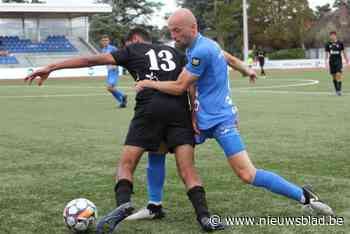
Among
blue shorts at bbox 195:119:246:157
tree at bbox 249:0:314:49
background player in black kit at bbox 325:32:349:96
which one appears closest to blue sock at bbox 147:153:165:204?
blue shorts at bbox 195:119:246:157

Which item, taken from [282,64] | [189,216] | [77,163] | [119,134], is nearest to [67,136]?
[119,134]

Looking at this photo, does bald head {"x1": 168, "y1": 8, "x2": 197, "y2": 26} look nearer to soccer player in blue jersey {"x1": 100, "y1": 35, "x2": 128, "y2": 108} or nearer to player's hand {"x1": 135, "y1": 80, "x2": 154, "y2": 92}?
player's hand {"x1": 135, "y1": 80, "x2": 154, "y2": 92}

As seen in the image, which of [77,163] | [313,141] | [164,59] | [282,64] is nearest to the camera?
[164,59]

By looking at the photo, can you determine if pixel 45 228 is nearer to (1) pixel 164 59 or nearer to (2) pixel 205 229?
(2) pixel 205 229

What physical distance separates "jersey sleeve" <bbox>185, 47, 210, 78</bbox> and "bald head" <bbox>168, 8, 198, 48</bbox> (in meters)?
0.14

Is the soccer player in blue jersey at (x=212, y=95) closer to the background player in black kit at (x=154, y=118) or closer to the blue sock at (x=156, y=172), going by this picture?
the background player in black kit at (x=154, y=118)

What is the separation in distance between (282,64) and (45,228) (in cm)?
5493

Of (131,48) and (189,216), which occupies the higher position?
(131,48)

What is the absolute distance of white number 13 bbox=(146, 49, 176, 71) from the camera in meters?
5.64

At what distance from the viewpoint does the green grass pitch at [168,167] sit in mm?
5840

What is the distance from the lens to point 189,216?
5.88 meters

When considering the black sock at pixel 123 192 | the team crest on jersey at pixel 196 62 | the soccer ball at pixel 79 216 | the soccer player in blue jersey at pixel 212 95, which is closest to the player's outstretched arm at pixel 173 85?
the soccer player in blue jersey at pixel 212 95

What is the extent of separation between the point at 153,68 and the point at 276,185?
1425 millimetres

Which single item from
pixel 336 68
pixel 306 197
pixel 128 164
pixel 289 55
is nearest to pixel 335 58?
pixel 336 68
